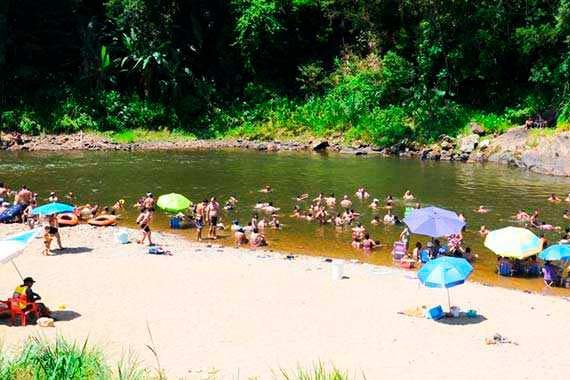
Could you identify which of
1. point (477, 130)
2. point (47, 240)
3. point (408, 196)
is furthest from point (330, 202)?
point (477, 130)

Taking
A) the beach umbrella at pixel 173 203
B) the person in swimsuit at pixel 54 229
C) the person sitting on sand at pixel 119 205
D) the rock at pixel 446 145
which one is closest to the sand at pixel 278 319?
the person in swimsuit at pixel 54 229

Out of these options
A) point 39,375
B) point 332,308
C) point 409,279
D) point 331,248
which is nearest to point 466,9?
point 331,248

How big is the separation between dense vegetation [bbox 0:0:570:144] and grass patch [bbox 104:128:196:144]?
696 millimetres

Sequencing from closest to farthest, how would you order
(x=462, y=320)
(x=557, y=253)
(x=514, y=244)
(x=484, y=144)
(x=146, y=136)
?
(x=462, y=320)
(x=557, y=253)
(x=514, y=244)
(x=484, y=144)
(x=146, y=136)

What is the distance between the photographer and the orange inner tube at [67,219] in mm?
26172

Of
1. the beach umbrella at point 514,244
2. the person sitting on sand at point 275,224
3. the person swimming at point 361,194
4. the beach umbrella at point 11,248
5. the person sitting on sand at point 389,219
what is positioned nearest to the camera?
the beach umbrella at point 11,248

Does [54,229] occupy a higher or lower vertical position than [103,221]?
higher

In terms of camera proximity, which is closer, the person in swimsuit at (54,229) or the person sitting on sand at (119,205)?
the person in swimsuit at (54,229)

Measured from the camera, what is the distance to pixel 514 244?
19406 millimetres

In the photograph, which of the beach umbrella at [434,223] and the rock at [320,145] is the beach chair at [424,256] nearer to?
the beach umbrella at [434,223]

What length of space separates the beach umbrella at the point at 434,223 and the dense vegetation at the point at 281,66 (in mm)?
27331

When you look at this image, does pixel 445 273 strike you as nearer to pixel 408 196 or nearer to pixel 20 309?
pixel 20 309

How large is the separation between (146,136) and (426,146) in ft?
68.3

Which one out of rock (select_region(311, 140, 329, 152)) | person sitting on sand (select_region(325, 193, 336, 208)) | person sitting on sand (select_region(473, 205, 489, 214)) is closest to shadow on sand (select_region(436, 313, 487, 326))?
person sitting on sand (select_region(473, 205, 489, 214))
